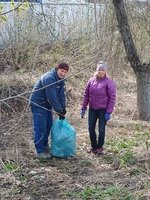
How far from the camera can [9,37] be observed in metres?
10.9

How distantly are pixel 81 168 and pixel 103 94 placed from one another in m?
1.16

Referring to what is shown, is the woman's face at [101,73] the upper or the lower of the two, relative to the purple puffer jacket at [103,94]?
upper

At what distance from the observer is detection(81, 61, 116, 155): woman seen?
6.71 meters

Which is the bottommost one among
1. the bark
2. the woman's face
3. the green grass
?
the green grass

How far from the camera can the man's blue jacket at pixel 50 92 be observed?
6.33 m

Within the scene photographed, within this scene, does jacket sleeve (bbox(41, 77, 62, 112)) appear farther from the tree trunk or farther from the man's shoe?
the tree trunk

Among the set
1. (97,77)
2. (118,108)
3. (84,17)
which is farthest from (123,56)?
(97,77)

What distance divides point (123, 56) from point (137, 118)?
3252 millimetres

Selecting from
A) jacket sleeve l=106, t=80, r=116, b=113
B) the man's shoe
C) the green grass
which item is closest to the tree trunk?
jacket sleeve l=106, t=80, r=116, b=113

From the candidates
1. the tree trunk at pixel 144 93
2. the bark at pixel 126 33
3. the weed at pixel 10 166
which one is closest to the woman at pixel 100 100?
the weed at pixel 10 166

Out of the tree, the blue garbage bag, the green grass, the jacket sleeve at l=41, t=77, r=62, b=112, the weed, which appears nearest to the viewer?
the green grass

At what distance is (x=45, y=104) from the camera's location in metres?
6.59

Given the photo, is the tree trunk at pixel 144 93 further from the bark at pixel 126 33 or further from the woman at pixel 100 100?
the woman at pixel 100 100

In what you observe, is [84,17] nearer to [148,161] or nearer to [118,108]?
[118,108]
